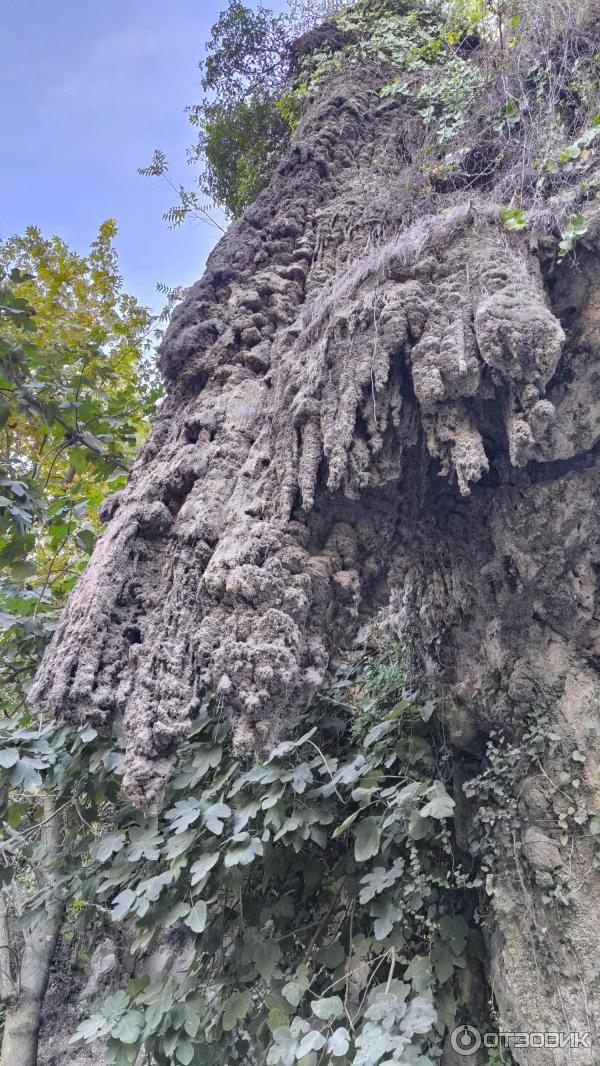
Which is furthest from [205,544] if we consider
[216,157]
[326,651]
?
[216,157]

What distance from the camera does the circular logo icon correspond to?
241 cm

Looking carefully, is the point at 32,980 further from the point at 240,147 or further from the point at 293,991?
the point at 240,147

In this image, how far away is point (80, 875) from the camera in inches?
127

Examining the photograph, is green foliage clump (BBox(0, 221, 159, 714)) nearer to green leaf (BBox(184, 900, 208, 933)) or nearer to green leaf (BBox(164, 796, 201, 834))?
green leaf (BBox(164, 796, 201, 834))

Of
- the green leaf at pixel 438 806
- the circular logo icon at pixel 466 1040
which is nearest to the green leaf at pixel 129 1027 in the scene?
the circular logo icon at pixel 466 1040

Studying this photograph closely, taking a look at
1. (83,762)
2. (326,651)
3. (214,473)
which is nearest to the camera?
(326,651)

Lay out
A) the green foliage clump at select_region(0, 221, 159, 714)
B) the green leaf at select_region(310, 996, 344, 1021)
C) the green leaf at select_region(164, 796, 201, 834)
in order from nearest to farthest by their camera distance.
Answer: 1. the green leaf at select_region(310, 996, 344, 1021)
2. the green leaf at select_region(164, 796, 201, 834)
3. the green foliage clump at select_region(0, 221, 159, 714)

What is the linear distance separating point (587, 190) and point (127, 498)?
2.43 meters

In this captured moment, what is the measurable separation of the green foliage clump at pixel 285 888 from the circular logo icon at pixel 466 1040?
9 centimetres

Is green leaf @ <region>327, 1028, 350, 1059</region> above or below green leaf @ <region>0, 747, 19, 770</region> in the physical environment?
below

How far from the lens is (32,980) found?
12.8 feet

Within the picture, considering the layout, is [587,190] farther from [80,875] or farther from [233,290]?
[80,875]

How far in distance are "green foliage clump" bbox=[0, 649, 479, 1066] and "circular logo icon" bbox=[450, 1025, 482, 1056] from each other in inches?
3.4

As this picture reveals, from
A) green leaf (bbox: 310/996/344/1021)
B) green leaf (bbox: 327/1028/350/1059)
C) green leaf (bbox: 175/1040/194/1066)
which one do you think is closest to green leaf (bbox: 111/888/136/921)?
green leaf (bbox: 175/1040/194/1066)
